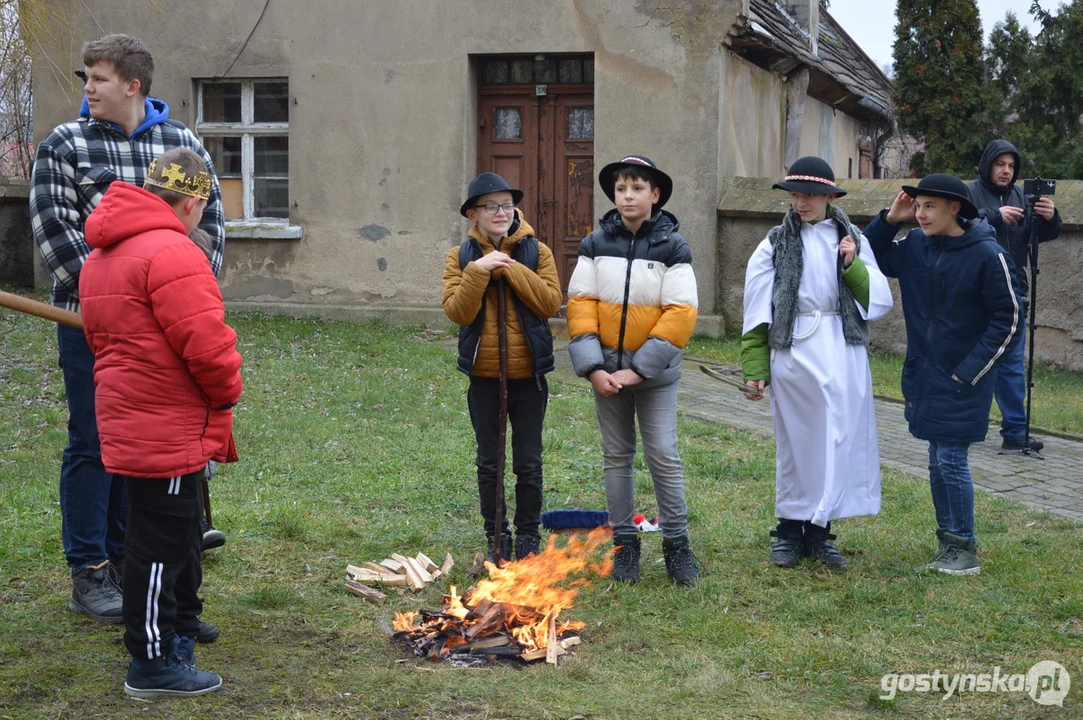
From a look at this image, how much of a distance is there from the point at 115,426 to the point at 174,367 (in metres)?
0.29

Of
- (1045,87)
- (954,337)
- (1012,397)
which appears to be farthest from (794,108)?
(954,337)

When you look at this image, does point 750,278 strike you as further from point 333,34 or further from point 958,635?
point 333,34

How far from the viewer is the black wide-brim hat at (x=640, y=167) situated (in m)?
5.48

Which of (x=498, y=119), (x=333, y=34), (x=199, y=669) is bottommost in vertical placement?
(x=199, y=669)

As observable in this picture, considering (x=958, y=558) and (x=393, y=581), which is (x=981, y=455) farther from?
(x=393, y=581)

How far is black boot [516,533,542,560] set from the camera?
18.9 feet

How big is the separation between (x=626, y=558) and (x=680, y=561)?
259 mm

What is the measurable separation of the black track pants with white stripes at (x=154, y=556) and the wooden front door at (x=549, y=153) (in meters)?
10.4

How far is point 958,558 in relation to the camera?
5.72 metres

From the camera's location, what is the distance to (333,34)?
14.6 meters

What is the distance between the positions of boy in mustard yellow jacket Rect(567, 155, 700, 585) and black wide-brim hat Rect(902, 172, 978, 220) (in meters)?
1.21

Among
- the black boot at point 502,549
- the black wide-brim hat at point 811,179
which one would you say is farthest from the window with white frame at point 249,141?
the black wide-brim hat at point 811,179

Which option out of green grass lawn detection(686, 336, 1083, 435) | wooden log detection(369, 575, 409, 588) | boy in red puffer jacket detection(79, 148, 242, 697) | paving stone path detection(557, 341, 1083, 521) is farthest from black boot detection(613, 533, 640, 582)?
green grass lawn detection(686, 336, 1083, 435)

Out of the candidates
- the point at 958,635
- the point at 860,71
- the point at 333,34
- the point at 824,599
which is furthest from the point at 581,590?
the point at 860,71
